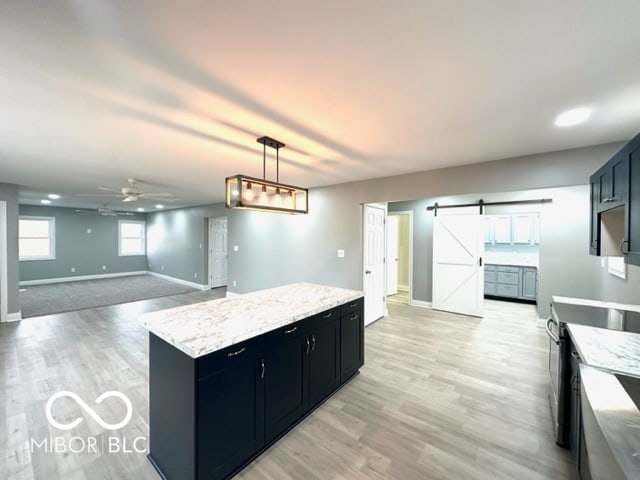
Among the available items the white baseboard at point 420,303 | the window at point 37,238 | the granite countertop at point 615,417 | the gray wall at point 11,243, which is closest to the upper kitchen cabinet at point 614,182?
the granite countertop at point 615,417

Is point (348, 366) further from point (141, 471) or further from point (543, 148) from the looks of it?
point (543, 148)

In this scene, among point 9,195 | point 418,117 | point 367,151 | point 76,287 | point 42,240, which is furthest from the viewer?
point 42,240

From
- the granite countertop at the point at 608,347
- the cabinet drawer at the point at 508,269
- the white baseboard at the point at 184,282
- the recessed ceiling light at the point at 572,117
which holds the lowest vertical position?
the white baseboard at the point at 184,282

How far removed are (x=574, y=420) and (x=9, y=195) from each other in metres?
8.19

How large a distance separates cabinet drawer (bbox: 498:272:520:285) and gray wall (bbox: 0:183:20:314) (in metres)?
10.0

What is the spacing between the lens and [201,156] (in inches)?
127

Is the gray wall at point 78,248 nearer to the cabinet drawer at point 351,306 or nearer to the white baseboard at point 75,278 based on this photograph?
the white baseboard at point 75,278

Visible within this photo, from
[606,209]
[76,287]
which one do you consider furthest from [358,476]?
[76,287]

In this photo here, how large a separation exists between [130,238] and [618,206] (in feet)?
41.4

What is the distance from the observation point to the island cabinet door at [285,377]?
6.42 ft

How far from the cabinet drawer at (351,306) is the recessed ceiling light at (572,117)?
240cm

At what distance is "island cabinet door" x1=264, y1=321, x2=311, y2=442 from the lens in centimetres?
196

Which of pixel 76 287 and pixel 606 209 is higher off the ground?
pixel 606 209

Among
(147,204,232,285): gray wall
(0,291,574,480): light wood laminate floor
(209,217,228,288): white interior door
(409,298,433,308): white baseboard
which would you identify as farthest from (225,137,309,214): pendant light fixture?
(209,217,228,288): white interior door
